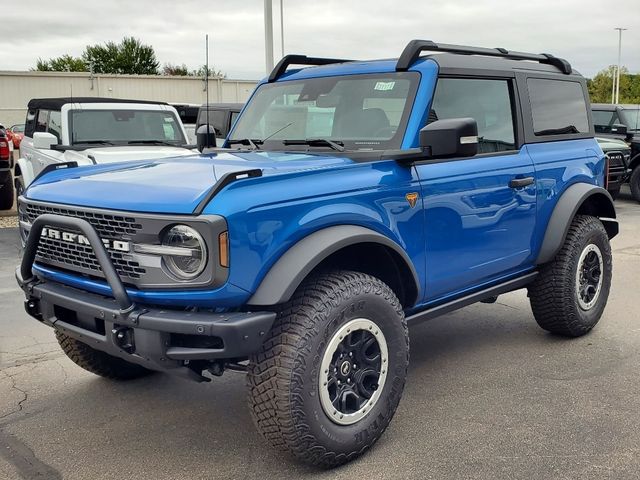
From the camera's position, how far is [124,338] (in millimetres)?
2947

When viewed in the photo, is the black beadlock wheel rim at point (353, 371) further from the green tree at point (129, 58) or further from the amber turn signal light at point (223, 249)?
the green tree at point (129, 58)

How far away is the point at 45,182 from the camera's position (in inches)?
143

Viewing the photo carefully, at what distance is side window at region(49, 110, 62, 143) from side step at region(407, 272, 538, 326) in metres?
6.49

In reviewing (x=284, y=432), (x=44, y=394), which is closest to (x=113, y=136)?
(x=44, y=394)

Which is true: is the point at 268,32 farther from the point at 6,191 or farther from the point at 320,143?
the point at 320,143

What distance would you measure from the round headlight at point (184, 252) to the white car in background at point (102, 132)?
5.31 m

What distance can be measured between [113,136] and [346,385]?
6619 millimetres

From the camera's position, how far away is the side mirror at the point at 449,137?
11.4ft

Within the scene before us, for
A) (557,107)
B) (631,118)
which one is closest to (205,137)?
(557,107)

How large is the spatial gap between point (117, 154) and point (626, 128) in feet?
34.1

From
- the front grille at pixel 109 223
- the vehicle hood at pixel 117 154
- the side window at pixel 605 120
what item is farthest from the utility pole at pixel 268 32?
the front grille at pixel 109 223

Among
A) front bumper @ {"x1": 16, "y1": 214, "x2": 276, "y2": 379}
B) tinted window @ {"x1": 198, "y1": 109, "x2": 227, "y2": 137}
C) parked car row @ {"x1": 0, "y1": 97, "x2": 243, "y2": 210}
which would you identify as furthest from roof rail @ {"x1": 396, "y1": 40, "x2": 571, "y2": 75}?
tinted window @ {"x1": 198, "y1": 109, "x2": 227, "y2": 137}

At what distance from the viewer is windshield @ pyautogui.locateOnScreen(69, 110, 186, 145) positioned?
8789mm

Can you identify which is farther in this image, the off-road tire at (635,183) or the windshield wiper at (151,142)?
the off-road tire at (635,183)
